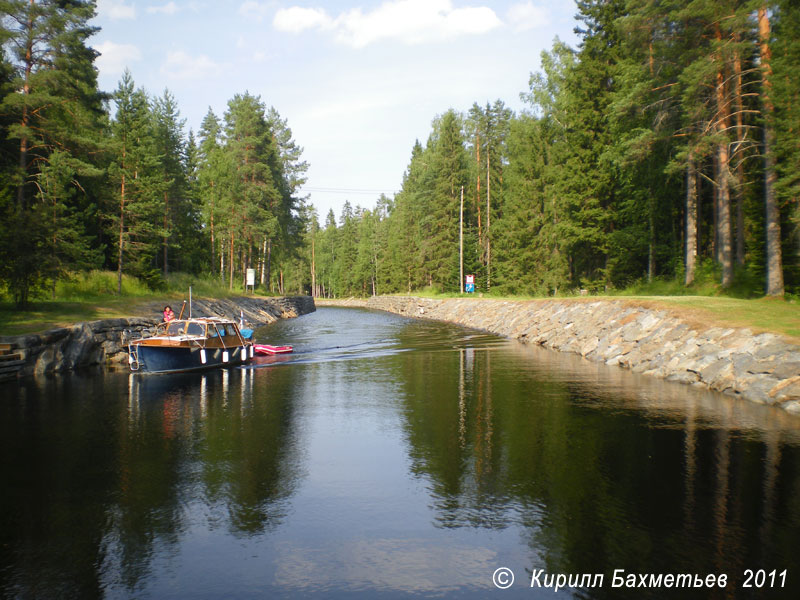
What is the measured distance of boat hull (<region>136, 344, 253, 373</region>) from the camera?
66.6ft

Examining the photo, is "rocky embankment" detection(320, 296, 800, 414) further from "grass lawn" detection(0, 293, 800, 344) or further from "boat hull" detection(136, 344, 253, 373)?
"boat hull" detection(136, 344, 253, 373)

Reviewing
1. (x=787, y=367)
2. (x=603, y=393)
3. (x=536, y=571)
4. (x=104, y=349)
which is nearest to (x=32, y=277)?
(x=104, y=349)

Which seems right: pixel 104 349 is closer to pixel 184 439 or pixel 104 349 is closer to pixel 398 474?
pixel 184 439

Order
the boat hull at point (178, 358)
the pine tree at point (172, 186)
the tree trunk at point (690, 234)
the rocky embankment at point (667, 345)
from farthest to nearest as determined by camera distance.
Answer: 1. the pine tree at point (172, 186)
2. the tree trunk at point (690, 234)
3. the boat hull at point (178, 358)
4. the rocky embankment at point (667, 345)

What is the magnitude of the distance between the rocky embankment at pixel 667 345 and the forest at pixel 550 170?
5703mm

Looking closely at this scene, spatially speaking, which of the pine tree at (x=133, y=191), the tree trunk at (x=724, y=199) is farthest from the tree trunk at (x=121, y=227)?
the tree trunk at (x=724, y=199)

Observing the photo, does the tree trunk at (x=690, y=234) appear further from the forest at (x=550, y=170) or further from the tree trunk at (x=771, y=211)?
the tree trunk at (x=771, y=211)

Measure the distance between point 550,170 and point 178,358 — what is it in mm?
35171

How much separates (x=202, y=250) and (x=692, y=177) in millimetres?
51482

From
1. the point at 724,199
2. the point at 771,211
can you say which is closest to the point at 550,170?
the point at 724,199

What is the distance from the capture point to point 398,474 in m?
9.01

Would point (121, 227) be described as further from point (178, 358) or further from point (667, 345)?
point (667, 345)

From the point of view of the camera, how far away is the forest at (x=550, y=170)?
2378cm

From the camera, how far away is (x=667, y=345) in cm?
1939
